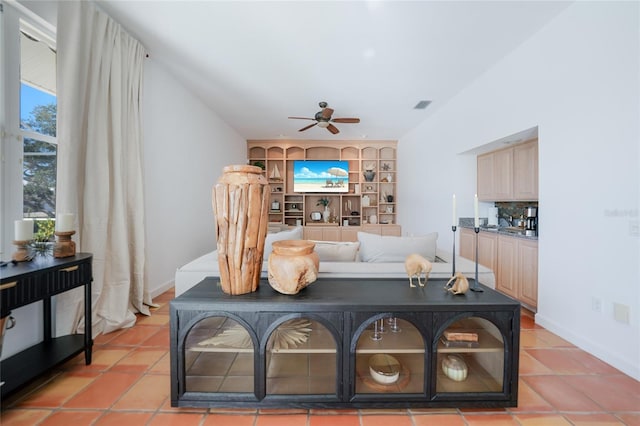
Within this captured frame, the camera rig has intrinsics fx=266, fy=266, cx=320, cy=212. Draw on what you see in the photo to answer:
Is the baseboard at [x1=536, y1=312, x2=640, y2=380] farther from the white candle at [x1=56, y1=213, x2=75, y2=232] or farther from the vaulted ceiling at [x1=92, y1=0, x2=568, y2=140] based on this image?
the white candle at [x1=56, y1=213, x2=75, y2=232]

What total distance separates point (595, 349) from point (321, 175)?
5.20 metres

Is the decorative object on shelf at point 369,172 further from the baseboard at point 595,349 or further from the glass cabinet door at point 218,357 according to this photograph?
the glass cabinet door at point 218,357

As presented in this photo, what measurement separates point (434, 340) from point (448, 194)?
3.21m

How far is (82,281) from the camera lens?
5.33 ft

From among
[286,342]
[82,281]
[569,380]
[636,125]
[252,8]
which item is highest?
[252,8]

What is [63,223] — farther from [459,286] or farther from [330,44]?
[330,44]

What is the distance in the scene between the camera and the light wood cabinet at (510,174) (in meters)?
2.87

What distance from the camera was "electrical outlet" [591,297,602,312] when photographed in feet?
6.10

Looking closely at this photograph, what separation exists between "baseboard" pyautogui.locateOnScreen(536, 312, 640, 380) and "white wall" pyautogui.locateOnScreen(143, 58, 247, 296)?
12.2 feet

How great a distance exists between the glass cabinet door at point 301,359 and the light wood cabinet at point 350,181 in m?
5.02

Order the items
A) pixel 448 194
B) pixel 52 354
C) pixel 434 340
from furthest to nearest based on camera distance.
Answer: pixel 448 194 → pixel 52 354 → pixel 434 340

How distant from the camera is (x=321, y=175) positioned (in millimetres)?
6332

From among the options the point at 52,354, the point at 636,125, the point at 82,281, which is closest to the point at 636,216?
the point at 636,125

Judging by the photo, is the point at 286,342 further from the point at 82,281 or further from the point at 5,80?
the point at 5,80
